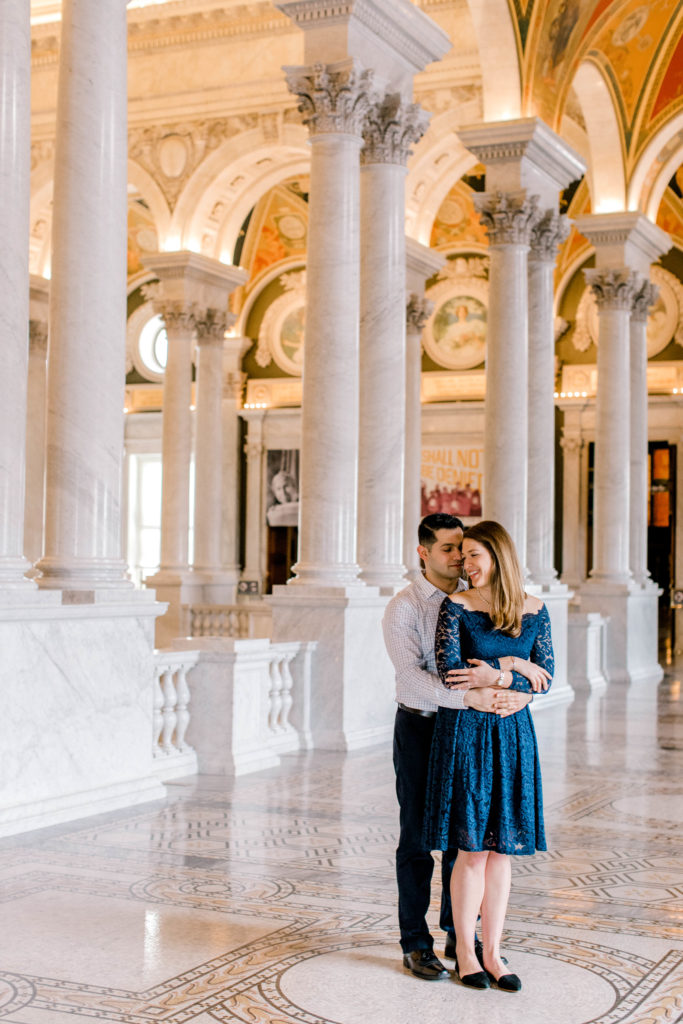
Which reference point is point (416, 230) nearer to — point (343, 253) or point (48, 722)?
point (343, 253)

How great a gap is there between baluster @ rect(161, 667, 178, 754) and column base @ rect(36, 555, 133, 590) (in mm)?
1163

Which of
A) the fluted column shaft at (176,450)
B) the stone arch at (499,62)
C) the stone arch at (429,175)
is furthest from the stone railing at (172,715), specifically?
the stone arch at (429,175)

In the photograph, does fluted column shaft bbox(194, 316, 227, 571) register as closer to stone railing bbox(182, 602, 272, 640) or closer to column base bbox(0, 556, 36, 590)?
stone railing bbox(182, 602, 272, 640)

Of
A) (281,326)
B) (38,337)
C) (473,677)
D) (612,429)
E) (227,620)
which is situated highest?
(281,326)

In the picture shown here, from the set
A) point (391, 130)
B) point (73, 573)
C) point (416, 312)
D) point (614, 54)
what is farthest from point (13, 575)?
point (614, 54)

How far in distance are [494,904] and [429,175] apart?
1652cm

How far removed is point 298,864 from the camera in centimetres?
637

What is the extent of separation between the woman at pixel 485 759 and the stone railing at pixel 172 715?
4.60 m

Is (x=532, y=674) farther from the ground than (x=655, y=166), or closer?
closer

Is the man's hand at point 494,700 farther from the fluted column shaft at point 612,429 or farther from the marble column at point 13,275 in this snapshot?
the fluted column shaft at point 612,429

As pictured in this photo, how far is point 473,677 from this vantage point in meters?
4.30

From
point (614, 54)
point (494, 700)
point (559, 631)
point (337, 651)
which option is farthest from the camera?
point (614, 54)

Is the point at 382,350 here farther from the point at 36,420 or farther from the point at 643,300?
the point at 36,420

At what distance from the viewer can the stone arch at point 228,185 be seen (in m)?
19.8
